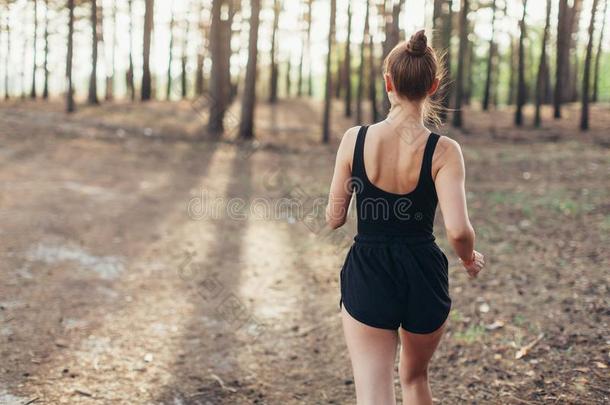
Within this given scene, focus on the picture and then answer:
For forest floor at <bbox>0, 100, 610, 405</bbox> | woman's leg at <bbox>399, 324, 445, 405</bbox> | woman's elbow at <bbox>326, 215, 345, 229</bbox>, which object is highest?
woman's elbow at <bbox>326, 215, 345, 229</bbox>

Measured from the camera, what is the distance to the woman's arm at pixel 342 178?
268 cm

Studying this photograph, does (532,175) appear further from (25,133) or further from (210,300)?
(25,133)

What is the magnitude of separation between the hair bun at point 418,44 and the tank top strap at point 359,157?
41 cm

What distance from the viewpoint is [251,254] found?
9.25 metres

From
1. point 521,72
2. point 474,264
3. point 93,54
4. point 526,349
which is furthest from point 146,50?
point 474,264

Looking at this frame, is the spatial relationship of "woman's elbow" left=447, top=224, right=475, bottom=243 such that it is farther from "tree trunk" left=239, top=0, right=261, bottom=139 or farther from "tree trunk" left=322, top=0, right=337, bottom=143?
"tree trunk" left=239, top=0, right=261, bottom=139

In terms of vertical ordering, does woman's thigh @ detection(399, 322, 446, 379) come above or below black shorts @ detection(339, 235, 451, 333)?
below

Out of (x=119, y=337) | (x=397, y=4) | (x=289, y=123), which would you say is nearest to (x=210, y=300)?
(x=119, y=337)

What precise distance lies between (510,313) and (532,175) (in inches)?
357

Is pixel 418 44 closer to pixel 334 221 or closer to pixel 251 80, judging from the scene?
pixel 334 221

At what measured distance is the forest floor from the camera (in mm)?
4926

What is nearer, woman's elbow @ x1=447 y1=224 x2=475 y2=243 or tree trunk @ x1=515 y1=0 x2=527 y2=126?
woman's elbow @ x1=447 y1=224 x2=475 y2=243

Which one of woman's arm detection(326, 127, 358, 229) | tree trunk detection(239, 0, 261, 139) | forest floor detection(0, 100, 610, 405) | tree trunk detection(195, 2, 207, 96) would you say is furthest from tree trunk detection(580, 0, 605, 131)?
tree trunk detection(195, 2, 207, 96)

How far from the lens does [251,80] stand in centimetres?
2044
